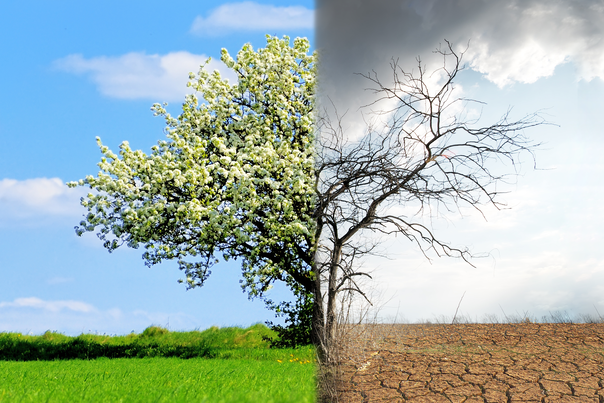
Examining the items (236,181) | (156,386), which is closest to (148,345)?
(236,181)

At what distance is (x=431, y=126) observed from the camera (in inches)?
242

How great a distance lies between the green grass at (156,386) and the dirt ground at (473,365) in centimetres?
77

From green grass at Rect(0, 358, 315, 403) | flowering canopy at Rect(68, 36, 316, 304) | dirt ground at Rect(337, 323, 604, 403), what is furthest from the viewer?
flowering canopy at Rect(68, 36, 316, 304)

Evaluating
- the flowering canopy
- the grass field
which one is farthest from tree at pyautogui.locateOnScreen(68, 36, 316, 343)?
the grass field

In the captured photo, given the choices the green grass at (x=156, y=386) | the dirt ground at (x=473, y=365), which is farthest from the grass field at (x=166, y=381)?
the dirt ground at (x=473, y=365)

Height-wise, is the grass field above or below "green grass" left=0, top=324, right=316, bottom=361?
below

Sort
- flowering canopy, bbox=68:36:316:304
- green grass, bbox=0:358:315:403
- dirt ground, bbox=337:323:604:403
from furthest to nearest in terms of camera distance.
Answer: flowering canopy, bbox=68:36:316:304
dirt ground, bbox=337:323:604:403
green grass, bbox=0:358:315:403

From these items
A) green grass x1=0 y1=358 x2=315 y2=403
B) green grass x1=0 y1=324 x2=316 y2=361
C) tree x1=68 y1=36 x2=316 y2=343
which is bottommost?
green grass x1=0 y1=358 x2=315 y2=403

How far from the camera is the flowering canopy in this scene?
8.58 metres

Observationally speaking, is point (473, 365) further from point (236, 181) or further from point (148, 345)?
point (148, 345)

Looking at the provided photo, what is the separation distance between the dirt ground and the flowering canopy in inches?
93.0

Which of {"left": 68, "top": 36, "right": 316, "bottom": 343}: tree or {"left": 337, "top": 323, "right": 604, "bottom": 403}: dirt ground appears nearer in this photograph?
{"left": 337, "top": 323, "right": 604, "bottom": 403}: dirt ground

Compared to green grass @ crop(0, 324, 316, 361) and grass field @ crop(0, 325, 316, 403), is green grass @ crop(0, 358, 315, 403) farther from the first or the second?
green grass @ crop(0, 324, 316, 361)

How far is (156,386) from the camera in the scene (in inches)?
189
